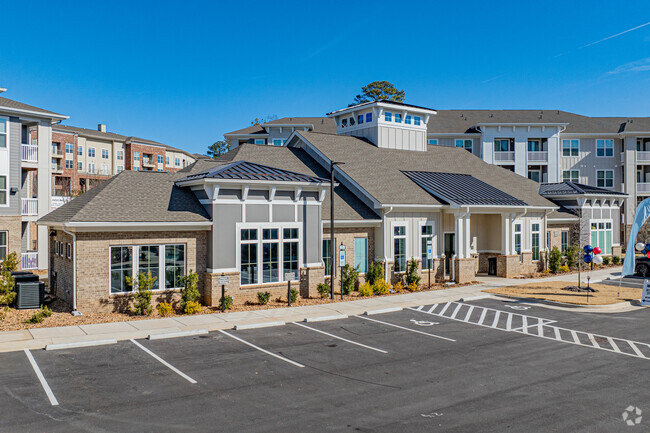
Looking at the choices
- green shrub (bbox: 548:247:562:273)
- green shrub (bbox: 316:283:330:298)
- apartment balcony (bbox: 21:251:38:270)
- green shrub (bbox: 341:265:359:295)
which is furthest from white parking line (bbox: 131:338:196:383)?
green shrub (bbox: 548:247:562:273)

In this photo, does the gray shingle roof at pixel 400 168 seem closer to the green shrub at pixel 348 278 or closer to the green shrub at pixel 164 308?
the green shrub at pixel 348 278

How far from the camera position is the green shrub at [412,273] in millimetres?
26484

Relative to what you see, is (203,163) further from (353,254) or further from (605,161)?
(605,161)

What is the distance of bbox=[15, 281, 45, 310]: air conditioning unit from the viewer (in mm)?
19453

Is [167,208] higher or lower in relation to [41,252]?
higher

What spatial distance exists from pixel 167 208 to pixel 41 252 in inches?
649

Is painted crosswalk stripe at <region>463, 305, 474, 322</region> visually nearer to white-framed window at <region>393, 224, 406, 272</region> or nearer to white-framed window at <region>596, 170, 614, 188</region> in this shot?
white-framed window at <region>393, 224, 406, 272</region>

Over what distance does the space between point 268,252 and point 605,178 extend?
142 ft

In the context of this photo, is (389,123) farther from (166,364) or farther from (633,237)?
(166,364)

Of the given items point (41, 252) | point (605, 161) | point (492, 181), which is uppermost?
point (605, 161)

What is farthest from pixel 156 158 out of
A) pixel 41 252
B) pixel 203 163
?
pixel 203 163

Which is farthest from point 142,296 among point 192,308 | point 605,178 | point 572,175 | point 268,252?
point 605,178

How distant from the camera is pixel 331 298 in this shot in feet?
76.0

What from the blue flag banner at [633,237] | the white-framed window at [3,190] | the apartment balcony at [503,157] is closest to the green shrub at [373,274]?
the blue flag banner at [633,237]
